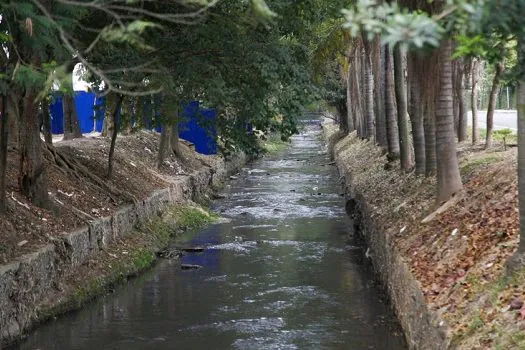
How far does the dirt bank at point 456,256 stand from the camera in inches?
333

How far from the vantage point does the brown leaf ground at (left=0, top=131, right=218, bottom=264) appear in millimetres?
15094

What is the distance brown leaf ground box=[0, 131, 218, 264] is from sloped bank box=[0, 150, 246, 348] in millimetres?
276

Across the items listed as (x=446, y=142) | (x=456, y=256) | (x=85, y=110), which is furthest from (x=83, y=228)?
(x=85, y=110)

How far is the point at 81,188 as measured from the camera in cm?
2022

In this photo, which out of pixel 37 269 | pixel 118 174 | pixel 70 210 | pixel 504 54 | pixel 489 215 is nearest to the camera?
pixel 504 54

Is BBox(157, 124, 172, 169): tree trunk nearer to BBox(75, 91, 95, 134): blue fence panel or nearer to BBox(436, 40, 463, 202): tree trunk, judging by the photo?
BBox(75, 91, 95, 134): blue fence panel

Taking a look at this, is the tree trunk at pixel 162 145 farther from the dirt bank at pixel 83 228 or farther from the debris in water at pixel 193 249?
the debris in water at pixel 193 249

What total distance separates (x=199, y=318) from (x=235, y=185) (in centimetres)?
2374

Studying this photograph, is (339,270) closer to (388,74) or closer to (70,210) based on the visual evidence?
(70,210)

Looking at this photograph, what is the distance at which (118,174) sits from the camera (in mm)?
24141

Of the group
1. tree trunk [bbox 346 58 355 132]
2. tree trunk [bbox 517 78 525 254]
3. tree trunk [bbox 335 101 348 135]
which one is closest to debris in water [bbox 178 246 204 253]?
tree trunk [bbox 517 78 525 254]

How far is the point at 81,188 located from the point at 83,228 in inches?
132

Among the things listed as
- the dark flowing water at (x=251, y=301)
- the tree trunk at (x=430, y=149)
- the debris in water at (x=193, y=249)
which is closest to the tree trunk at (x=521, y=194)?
the dark flowing water at (x=251, y=301)

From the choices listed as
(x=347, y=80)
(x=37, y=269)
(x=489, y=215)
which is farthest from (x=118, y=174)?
(x=347, y=80)
